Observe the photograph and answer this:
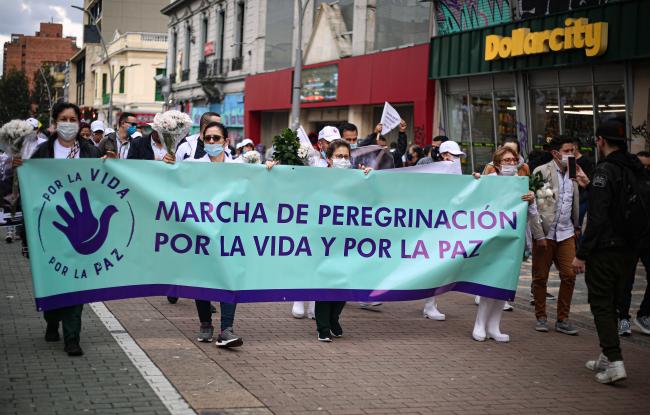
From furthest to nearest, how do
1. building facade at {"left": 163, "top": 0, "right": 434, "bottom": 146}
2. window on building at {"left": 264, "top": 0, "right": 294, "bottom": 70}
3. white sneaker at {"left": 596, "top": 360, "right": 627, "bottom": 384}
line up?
window on building at {"left": 264, "top": 0, "right": 294, "bottom": 70}
building facade at {"left": 163, "top": 0, "right": 434, "bottom": 146}
white sneaker at {"left": 596, "top": 360, "right": 627, "bottom": 384}

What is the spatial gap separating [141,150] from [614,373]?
4963mm

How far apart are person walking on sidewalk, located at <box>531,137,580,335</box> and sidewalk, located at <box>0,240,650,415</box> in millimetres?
337

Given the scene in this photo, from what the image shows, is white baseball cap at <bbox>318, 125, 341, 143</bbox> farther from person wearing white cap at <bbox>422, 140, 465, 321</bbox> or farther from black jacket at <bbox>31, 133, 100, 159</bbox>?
black jacket at <bbox>31, 133, 100, 159</bbox>

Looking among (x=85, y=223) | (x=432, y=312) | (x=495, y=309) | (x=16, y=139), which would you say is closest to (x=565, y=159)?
(x=495, y=309)

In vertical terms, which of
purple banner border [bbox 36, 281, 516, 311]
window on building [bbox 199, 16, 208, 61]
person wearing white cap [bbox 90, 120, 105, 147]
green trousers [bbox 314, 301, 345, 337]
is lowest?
green trousers [bbox 314, 301, 345, 337]

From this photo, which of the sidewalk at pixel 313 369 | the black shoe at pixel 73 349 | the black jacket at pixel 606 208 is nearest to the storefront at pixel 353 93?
the sidewalk at pixel 313 369

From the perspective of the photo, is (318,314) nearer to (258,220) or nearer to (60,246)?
(258,220)

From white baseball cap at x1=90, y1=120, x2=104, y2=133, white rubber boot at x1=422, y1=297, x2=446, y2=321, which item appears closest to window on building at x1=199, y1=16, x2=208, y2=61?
white baseball cap at x1=90, y1=120, x2=104, y2=133

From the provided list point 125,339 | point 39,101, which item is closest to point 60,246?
point 125,339

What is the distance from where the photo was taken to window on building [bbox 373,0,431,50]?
2570 cm

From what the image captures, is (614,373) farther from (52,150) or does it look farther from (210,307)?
(52,150)

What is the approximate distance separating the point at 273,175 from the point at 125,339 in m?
1.94

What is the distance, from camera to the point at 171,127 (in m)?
8.59

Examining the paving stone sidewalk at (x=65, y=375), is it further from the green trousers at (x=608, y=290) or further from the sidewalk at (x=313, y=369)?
the green trousers at (x=608, y=290)
